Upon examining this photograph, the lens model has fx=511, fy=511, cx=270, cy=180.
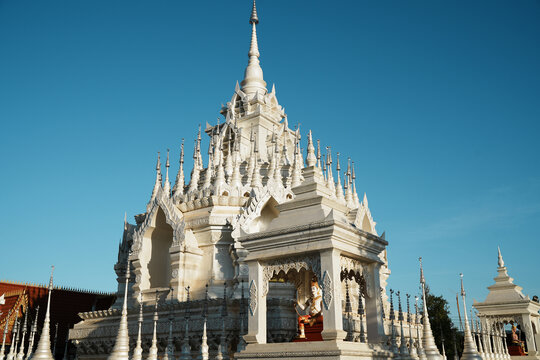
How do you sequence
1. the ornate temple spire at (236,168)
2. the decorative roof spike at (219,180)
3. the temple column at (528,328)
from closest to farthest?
1. the temple column at (528,328)
2. the decorative roof spike at (219,180)
3. the ornate temple spire at (236,168)

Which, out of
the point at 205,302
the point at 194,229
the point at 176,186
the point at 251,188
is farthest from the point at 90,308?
the point at 205,302

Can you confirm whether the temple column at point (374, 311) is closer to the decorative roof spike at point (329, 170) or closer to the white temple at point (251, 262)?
the white temple at point (251, 262)

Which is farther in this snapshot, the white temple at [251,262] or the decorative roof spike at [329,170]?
the decorative roof spike at [329,170]

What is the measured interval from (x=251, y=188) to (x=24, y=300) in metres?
14.8

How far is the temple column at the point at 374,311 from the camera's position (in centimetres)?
1160

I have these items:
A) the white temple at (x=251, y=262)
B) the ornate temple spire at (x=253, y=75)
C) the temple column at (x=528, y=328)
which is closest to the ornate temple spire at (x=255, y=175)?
the white temple at (x=251, y=262)

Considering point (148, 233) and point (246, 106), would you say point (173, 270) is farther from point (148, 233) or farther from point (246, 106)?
point (246, 106)

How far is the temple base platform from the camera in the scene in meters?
9.68

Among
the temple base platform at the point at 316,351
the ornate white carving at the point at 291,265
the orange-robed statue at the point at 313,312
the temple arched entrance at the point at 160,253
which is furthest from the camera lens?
the temple arched entrance at the point at 160,253

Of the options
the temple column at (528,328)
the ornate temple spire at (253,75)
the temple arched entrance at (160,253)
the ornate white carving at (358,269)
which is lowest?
the temple column at (528,328)

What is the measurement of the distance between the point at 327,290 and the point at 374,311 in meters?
2.15

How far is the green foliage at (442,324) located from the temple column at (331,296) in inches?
923

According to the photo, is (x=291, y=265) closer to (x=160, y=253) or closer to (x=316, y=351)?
(x=316, y=351)

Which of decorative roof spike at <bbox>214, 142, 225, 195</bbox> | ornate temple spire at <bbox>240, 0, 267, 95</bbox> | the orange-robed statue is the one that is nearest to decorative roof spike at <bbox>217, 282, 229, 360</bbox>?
the orange-robed statue
